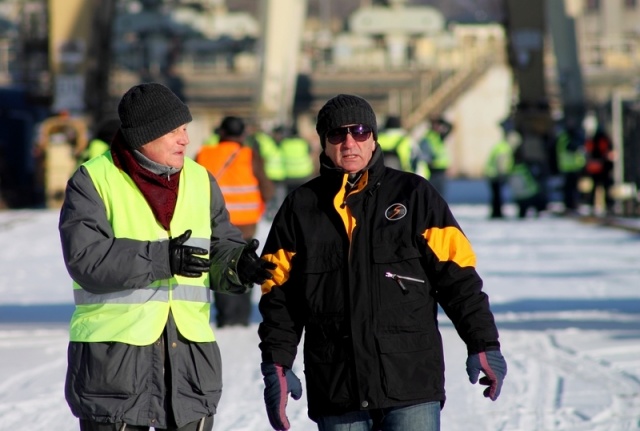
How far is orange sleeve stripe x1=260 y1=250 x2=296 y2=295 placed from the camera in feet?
14.0

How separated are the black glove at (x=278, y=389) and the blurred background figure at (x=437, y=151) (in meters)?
16.6

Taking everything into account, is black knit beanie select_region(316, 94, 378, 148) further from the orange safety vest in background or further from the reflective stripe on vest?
the orange safety vest in background

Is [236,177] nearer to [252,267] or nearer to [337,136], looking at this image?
[337,136]

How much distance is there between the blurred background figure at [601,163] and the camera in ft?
79.9

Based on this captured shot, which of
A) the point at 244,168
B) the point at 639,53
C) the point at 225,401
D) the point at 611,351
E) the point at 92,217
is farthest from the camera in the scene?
the point at 639,53

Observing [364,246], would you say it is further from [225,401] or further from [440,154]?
[440,154]

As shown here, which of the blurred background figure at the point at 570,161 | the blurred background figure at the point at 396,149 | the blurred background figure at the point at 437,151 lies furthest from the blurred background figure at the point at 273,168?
the blurred background figure at the point at 396,149

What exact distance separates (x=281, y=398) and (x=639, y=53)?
5543 cm

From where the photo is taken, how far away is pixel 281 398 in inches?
167

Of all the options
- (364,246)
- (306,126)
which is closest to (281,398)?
(364,246)

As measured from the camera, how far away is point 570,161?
25.2m

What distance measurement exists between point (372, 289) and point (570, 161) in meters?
21.5

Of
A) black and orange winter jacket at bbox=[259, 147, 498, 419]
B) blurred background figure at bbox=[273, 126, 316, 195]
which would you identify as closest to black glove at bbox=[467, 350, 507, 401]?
black and orange winter jacket at bbox=[259, 147, 498, 419]

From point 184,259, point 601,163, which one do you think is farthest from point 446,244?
point 601,163
